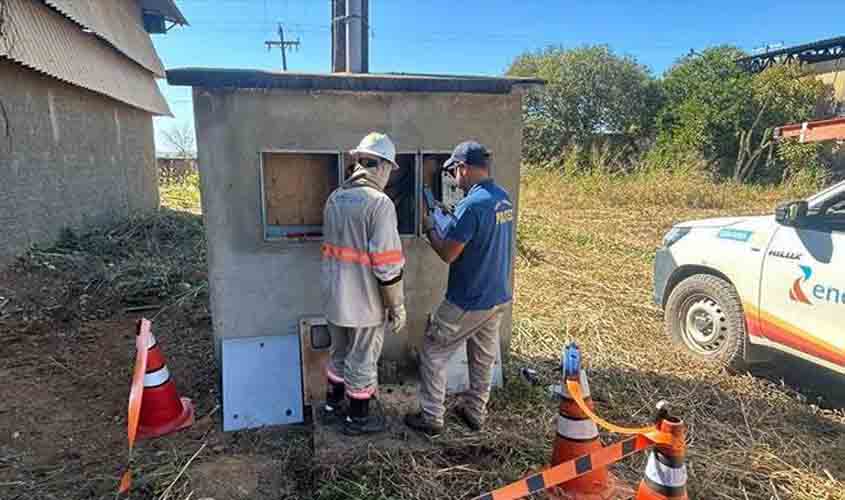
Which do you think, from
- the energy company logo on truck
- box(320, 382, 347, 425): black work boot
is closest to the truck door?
the energy company logo on truck

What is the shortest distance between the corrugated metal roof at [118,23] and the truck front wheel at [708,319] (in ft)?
31.0

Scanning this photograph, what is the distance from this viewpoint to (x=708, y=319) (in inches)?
177

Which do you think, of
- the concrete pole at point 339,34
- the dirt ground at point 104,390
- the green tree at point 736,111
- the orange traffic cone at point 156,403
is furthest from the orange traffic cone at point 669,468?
the green tree at point 736,111

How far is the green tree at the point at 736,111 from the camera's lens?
60.5ft

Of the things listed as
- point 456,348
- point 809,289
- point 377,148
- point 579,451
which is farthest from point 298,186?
point 809,289

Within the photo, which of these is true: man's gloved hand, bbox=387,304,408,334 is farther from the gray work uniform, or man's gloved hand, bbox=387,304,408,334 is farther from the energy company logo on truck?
the energy company logo on truck

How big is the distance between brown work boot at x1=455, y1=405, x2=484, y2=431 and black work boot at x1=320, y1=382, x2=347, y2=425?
0.78 meters

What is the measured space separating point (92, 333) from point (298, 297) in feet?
9.46

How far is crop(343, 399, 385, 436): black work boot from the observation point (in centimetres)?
314

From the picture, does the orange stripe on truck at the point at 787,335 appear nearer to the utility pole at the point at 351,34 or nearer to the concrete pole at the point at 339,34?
→ the utility pole at the point at 351,34

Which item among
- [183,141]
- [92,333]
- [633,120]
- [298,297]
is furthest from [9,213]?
[183,141]

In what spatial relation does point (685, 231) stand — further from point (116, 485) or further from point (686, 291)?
point (116, 485)

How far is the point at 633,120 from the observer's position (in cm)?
2222

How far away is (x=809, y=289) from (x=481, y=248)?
251 cm
